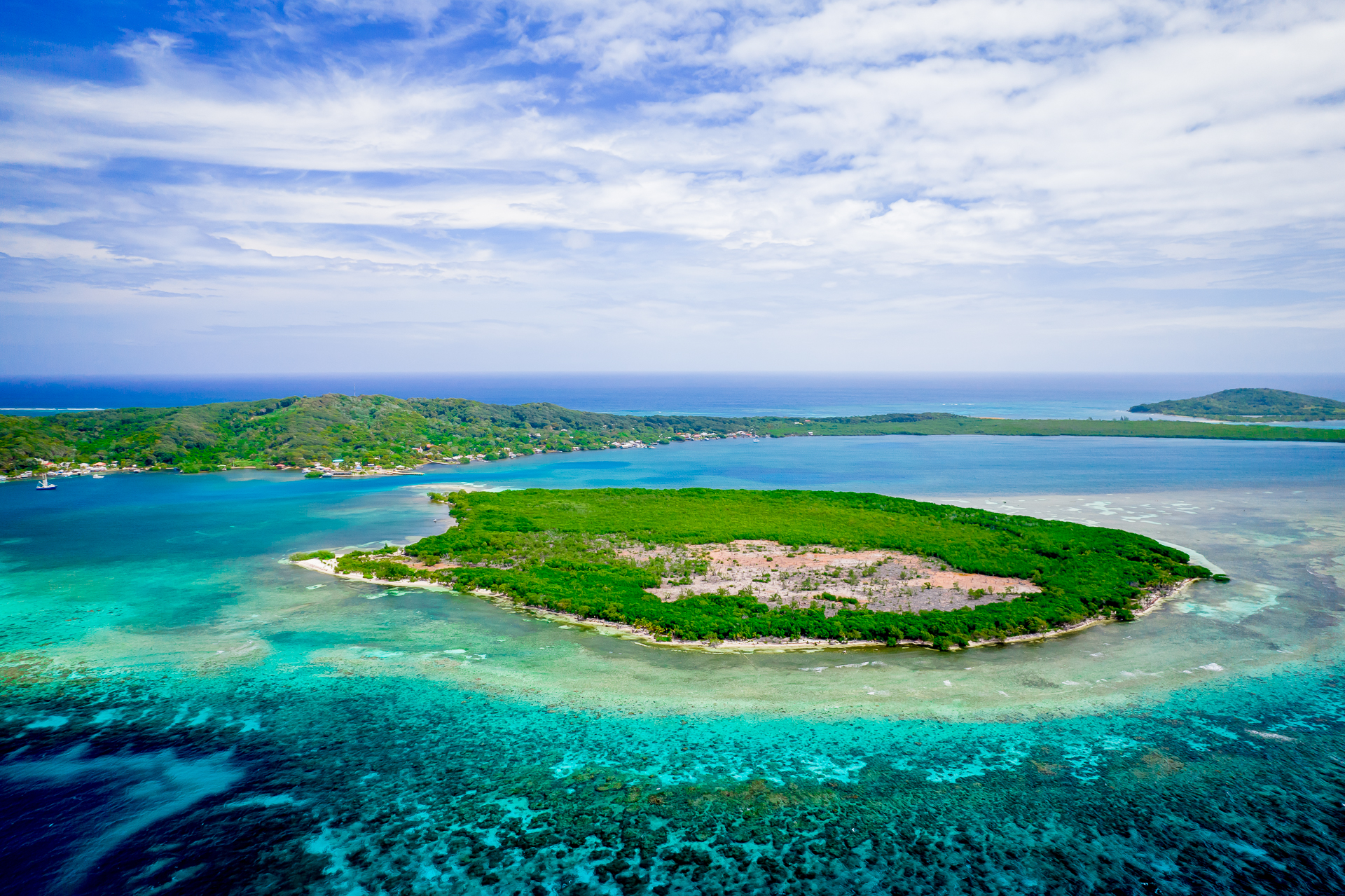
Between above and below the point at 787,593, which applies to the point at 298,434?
Result: above

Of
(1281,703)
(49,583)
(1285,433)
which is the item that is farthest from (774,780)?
(1285,433)

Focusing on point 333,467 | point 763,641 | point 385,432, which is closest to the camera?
point 763,641

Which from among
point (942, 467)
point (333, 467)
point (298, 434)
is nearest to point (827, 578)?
point (942, 467)

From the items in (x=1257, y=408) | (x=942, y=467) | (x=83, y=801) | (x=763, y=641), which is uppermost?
(x=1257, y=408)

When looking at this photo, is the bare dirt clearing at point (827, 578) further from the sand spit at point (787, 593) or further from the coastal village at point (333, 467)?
the coastal village at point (333, 467)

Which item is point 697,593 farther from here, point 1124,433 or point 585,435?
point 1124,433

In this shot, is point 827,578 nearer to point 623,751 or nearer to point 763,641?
point 763,641

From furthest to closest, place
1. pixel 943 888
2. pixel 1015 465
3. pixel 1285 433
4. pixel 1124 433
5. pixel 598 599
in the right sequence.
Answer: pixel 1124 433, pixel 1285 433, pixel 1015 465, pixel 598 599, pixel 943 888
